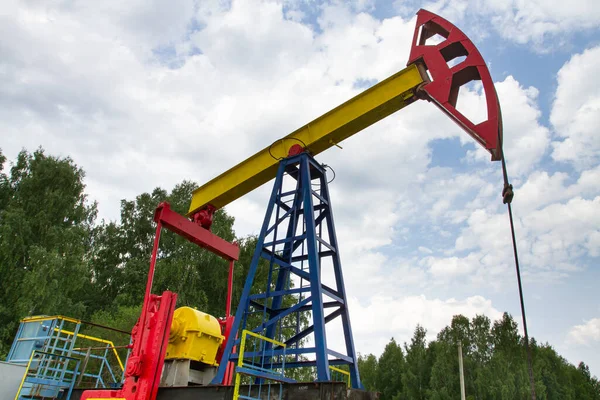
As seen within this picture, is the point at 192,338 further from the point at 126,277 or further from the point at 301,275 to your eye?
the point at 126,277

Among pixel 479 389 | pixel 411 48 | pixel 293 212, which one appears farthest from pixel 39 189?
pixel 479 389

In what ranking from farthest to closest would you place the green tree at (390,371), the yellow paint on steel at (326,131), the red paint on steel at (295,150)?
the green tree at (390,371), the red paint on steel at (295,150), the yellow paint on steel at (326,131)

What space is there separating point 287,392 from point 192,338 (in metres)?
2.46

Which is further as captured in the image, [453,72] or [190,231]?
[190,231]

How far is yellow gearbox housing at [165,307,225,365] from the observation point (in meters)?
7.15

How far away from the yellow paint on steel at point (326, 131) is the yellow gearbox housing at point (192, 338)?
2.55 metres

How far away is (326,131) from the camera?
7820 millimetres

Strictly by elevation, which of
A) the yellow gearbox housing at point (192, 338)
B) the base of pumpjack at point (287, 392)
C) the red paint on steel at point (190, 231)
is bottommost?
the base of pumpjack at point (287, 392)

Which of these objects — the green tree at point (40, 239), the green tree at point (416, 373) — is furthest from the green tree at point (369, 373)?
the green tree at point (40, 239)

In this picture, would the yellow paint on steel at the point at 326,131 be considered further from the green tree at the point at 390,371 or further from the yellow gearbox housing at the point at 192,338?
the green tree at the point at 390,371

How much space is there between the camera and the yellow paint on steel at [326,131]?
7355 mm

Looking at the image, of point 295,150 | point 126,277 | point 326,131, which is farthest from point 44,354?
point 126,277

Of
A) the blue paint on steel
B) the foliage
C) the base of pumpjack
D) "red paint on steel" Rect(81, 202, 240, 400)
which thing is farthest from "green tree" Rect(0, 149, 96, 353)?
the foliage

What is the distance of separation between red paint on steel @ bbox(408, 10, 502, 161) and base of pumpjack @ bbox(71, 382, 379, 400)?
3594mm
